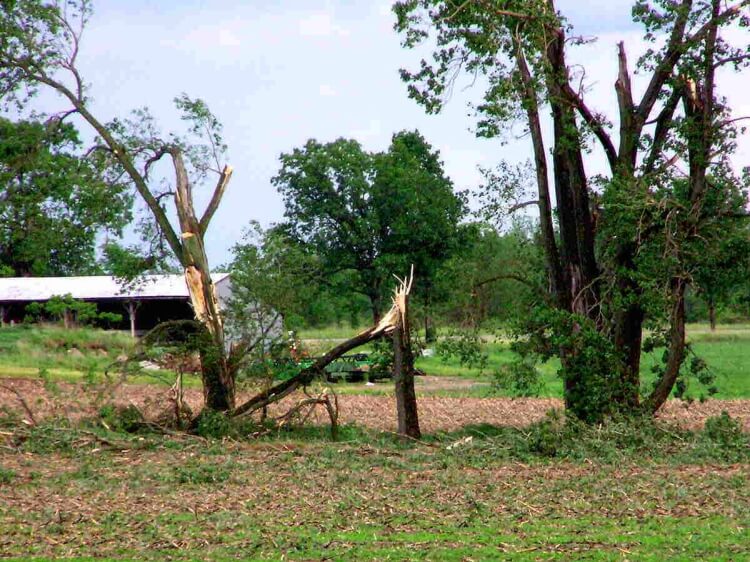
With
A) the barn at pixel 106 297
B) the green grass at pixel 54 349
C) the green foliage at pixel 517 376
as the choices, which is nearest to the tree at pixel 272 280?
the green foliage at pixel 517 376

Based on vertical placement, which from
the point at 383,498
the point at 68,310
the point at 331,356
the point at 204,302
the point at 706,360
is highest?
the point at 68,310

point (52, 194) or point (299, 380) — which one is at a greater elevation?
point (52, 194)

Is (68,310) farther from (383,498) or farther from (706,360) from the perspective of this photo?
(383,498)

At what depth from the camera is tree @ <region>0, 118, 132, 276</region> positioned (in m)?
20.5

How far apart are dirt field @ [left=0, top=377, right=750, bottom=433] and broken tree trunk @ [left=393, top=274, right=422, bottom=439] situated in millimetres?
2019

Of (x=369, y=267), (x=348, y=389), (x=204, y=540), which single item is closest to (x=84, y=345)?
(x=348, y=389)

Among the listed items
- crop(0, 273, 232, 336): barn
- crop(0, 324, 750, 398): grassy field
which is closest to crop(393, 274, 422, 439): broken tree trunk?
crop(0, 324, 750, 398): grassy field

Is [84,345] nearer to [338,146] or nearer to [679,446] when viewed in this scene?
[338,146]

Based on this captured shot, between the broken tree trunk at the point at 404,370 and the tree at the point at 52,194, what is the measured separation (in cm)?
656

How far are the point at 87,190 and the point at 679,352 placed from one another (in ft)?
37.8

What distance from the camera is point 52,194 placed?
2402 centimetres

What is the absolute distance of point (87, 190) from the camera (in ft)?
66.8

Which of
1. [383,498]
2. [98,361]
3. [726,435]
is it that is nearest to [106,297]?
[98,361]

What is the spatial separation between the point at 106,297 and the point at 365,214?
12.6m
